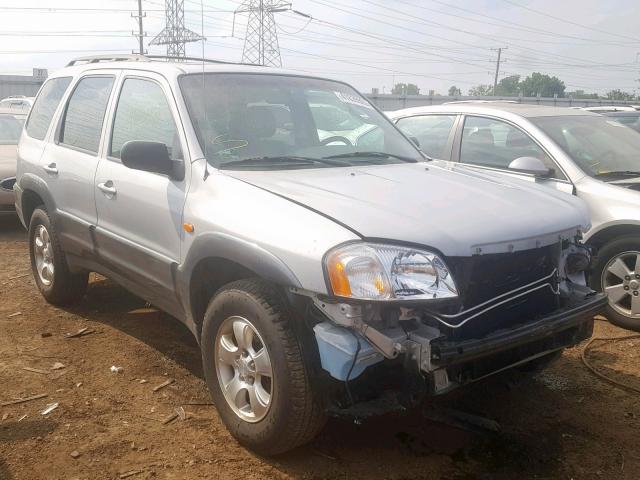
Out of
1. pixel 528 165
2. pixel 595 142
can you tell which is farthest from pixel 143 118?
pixel 595 142

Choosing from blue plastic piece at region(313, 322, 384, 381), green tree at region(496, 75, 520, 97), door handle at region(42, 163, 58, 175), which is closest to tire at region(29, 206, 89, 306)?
door handle at region(42, 163, 58, 175)

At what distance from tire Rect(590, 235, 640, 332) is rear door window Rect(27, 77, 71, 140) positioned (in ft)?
14.5

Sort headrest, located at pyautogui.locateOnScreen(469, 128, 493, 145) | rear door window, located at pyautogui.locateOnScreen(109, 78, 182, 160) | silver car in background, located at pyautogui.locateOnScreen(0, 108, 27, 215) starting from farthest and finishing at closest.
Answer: silver car in background, located at pyautogui.locateOnScreen(0, 108, 27, 215), headrest, located at pyautogui.locateOnScreen(469, 128, 493, 145), rear door window, located at pyautogui.locateOnScreen(109, 78, 182, 160)

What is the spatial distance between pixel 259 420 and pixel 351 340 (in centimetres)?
73

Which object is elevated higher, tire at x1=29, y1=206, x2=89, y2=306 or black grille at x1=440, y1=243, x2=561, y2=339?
black grille at x1=440, y1=243, x2=561, y2=339

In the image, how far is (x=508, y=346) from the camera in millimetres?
2680

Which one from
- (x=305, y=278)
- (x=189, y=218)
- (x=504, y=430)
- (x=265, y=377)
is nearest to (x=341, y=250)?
(x=305, y=278)

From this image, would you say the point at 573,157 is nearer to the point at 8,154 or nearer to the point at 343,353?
the point at 343,353

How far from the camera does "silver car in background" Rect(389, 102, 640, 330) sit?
4.76 meters

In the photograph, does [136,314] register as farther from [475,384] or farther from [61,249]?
[475,384]

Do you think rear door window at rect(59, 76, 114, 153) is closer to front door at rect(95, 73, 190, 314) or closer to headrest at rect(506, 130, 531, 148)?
front door at rect(95, 73, 190, 314)

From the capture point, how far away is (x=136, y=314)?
5113 millimetres

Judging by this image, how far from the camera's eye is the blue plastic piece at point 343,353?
253 centimetres

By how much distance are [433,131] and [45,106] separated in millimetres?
3534
